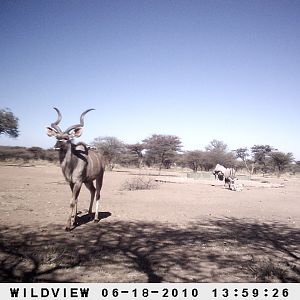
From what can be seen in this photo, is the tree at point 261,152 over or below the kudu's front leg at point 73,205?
over

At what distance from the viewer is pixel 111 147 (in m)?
53.6

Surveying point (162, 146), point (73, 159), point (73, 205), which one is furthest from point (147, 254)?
point (162, 146)

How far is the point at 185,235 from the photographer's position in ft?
22.9

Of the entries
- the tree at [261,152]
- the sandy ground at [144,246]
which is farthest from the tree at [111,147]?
the sandy ground at [144,246]

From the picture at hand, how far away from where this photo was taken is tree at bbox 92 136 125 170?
52162 millimetres

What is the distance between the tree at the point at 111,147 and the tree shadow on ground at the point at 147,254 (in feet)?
147

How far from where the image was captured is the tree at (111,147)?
5216cm

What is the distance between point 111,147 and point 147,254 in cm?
4893

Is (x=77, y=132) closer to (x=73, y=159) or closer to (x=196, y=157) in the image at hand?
(x=73, y=159)

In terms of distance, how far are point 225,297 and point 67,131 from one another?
5.43 m

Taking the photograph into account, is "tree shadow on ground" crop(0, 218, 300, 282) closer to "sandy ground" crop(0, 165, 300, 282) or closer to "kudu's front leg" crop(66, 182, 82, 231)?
"sandy ground" crop(0, 165, 300, 282)

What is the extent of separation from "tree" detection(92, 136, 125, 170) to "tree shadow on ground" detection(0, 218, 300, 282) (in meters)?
44.7

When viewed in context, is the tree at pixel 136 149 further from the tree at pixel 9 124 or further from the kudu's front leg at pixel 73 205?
the kudu's front leg at pixel 73 205

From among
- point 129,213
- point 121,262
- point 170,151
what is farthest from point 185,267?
point 170,151
